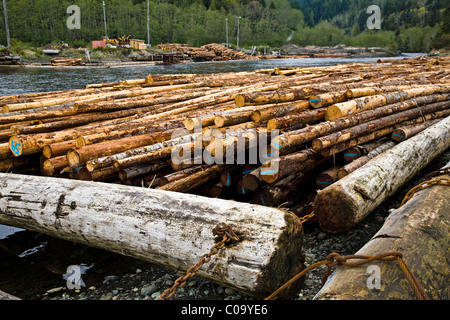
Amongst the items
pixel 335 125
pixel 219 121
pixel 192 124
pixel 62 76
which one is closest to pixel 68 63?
pixel 62 76

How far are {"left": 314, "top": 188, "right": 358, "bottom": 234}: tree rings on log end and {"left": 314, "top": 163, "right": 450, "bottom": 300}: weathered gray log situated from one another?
0.60 meters

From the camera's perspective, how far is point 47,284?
3.52 meters

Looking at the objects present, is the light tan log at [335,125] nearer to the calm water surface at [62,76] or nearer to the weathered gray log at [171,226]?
the weathered gray log at [171,226]

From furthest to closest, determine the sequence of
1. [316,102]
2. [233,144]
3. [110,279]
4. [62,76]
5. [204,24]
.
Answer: [204,24]
[62,76]
[316,102]
[233,144]
[110,279]

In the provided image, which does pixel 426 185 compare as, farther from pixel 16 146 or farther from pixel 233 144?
pixel 16 146

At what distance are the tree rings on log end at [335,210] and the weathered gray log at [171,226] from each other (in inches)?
39.2

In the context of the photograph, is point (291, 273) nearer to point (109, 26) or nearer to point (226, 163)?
point (226, 163)

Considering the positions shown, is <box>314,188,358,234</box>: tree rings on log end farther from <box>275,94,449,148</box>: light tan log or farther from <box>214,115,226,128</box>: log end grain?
<box>214,115,226,128</box>: log end grain

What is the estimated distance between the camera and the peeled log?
3521 mm

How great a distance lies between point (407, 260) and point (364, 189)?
158 cm

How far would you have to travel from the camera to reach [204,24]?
95.8m

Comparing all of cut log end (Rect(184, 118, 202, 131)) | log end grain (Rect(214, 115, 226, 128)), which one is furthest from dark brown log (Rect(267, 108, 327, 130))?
cut log end (Rect(184, 118, 202, 131))

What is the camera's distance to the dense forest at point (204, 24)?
67.8 meters

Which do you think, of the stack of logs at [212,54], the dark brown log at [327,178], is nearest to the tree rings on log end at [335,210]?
the dark brown log at [327,178]
